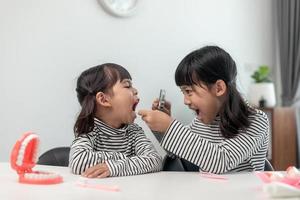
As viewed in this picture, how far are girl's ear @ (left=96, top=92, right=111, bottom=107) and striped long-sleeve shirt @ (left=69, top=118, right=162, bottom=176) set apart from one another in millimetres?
66

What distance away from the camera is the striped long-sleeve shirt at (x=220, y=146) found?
1171mm

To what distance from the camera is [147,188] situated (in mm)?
903

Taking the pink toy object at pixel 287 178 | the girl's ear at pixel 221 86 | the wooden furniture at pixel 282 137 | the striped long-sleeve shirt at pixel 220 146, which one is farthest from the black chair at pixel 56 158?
the wooden furniture at pixel 282 137

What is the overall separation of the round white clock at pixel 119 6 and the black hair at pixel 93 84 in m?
1.44

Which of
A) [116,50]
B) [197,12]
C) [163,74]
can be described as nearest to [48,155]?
[116,50]

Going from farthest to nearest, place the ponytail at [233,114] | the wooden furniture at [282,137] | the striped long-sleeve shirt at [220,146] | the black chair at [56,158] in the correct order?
the wooden furniture at [282,137], the black chair at [56,158], the ponytail at [233,114], the striped long-sleeve shirt at [220,146]

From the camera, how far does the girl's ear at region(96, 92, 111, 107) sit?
1371 millimetres

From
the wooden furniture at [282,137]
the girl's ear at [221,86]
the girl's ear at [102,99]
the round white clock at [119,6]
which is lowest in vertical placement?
the wooden furniture at [282,137]

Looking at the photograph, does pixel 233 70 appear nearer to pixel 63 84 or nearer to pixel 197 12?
pixel 63 84

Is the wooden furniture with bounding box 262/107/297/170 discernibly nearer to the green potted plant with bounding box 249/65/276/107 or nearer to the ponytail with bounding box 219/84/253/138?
the green potted plant with bounding box 249/65/276/107

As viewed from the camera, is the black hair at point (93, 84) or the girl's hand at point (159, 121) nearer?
the girl's hand at point (159, 121)

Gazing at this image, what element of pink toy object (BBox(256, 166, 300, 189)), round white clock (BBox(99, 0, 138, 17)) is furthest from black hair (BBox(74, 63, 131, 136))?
round white clock (BBox(99, 0, 138, 17))

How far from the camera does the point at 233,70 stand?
142 centimetres

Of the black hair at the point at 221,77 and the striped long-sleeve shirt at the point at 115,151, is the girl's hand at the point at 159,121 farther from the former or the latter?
the black hair at the point at 221,77
